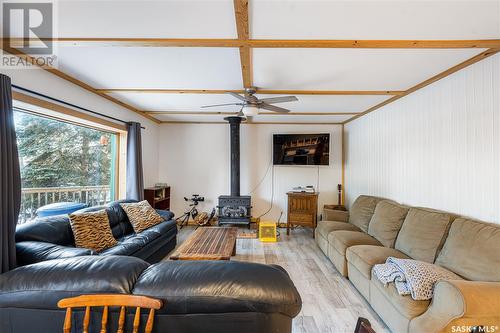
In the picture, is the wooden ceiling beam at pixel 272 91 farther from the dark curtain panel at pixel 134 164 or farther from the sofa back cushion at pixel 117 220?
the sofa back cushion at pixel 117 220

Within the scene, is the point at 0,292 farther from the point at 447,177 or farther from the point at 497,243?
the point at 447,177

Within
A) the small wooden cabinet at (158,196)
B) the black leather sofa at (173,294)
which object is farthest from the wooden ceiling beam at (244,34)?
the small wooden cabinet at (158,196)

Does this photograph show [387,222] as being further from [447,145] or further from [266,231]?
[266,231]

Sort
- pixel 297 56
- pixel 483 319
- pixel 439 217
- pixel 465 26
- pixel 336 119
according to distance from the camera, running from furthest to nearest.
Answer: pixel 336 119 < pixel 439 217 < pixel 297 56 < pixel 465 26 < pixel 483 319

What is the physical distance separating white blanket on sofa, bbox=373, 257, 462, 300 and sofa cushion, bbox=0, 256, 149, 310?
1898mm

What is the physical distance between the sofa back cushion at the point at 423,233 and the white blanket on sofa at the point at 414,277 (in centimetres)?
33

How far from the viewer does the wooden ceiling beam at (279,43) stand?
1.87 meters

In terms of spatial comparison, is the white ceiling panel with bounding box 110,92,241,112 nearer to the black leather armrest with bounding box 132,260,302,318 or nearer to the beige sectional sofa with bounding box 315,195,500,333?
the beige sectional sofa with bounding box 315,195,500,333

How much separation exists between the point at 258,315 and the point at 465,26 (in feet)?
7.66

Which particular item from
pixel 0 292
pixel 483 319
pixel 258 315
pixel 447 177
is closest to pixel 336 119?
pixel 447 177

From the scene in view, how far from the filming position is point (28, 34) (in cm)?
185

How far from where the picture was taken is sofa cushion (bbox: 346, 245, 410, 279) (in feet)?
7.50

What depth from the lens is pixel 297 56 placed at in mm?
2158

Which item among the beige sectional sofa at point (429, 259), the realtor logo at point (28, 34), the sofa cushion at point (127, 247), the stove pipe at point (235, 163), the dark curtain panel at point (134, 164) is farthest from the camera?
the stove pipe at point (235, 163)
